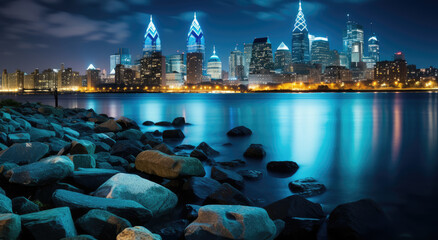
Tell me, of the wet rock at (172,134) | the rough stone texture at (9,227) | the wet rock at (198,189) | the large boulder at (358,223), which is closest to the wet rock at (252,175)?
the wet rock at (198,189)

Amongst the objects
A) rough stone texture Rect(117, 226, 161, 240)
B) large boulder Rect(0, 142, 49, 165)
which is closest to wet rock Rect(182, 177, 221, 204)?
rough stone texture Rect(117, 226, 161, 240)

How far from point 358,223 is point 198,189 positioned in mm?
3277

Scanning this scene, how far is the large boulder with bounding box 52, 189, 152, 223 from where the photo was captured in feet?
17.1

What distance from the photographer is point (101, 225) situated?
475 cm

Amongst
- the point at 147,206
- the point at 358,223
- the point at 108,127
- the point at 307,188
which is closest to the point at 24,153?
the point at 147,206

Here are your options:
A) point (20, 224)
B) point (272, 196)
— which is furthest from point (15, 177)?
point (272, 196)

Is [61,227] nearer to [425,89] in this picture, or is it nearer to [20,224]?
[20,224]

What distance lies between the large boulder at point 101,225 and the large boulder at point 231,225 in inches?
40.5

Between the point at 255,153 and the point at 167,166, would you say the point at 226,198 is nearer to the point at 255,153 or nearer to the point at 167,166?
the point at 167,166

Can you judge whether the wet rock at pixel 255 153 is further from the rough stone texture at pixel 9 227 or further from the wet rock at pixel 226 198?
the rough stone texture at pixel 9 227

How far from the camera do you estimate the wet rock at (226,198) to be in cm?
664

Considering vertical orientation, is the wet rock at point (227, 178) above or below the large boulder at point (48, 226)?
below

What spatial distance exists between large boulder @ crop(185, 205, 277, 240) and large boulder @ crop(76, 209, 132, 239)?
1030 mm

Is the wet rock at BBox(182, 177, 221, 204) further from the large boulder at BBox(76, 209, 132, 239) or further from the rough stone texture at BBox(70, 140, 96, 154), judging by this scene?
the rough stone texture at BBox(70, 140, 96, 154)
